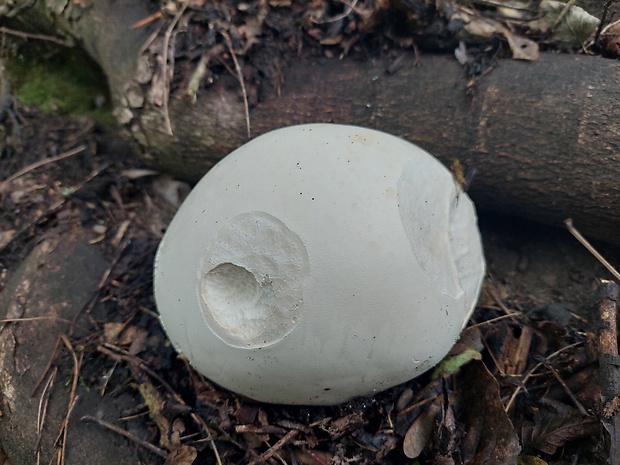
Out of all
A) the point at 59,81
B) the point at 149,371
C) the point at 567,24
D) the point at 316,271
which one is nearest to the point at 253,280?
the point at 316,271

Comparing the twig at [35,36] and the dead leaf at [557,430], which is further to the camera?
the twig at [35,36]

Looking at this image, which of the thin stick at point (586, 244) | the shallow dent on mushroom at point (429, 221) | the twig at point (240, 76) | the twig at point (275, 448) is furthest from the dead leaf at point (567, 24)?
the twig at point (275, 448)

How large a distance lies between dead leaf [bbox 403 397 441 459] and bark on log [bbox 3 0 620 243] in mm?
1002

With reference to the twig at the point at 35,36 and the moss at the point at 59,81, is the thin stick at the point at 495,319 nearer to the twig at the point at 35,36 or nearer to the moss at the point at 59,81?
the moss at the point at 59,81

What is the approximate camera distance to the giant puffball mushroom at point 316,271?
145 cm

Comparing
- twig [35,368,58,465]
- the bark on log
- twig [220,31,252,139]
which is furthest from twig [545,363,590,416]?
twig [35,368,58,465]

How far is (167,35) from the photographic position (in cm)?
231

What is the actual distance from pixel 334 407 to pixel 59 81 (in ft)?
8.22

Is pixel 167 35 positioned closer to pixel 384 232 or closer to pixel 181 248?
pixel 181 248

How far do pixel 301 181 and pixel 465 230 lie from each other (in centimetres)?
68

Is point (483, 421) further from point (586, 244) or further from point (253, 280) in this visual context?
point (253, 280)

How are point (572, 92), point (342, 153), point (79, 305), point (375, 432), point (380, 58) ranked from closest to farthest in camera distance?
point (342, 153)
point (375, 432)
point (572, 92)
point (79, 305)
point (380, 58)

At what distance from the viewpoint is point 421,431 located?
5.64 ft

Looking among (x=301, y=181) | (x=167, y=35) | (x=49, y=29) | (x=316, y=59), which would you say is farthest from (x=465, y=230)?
(x=49, y=29)
